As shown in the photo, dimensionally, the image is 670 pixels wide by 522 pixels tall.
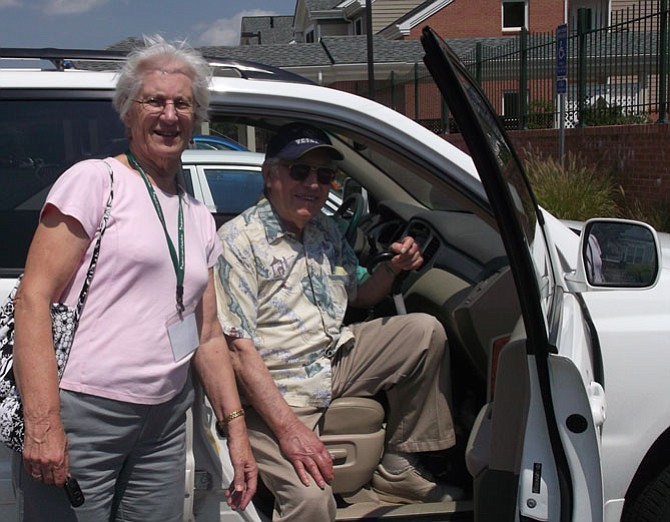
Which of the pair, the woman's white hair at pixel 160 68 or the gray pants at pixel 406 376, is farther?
the gray pants at pixel 406 376

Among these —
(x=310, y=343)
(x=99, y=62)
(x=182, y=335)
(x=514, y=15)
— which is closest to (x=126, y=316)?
(x=182, y=335)

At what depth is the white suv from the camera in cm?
185

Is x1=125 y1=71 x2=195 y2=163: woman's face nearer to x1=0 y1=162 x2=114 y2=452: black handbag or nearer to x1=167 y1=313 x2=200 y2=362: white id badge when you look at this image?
x1=0 y1=162 x2=114 y2=452: black handbag

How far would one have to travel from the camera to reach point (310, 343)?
8.47 ft

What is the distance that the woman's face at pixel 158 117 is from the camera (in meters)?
1.96

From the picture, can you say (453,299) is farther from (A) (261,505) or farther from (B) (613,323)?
(A) (261,505)

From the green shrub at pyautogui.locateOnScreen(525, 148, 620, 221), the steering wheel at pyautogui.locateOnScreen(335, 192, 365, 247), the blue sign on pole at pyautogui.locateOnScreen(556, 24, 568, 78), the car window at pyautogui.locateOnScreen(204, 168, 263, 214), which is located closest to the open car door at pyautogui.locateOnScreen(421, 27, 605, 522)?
the steering wheel at pyautogui.locateOnScreen(335, 192, 365, 247)

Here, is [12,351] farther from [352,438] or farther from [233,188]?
[233,188]

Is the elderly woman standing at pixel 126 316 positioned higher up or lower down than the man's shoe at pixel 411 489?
higher up

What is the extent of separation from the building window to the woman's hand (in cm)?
3225

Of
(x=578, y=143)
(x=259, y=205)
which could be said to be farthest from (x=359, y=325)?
(x=578, y=143)

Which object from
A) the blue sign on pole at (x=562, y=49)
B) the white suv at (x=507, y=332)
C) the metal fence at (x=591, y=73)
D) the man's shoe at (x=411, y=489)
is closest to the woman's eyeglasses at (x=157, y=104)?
the white suv at (x=507, y=332)

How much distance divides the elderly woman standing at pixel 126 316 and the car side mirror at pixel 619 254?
43.2 inches

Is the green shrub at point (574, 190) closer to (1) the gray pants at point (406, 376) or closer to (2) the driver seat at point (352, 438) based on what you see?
(1) the gray pants at point (406, 376)
